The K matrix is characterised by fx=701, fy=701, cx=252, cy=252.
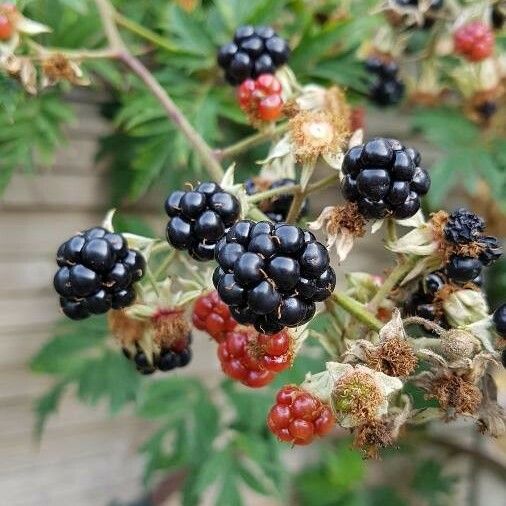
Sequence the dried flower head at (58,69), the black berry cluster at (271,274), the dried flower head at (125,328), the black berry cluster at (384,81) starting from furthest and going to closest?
the black berry cluster at (384,81), the dried flower head at (58,69), the dried flower head at (125,328), the black berry cluster at (271,274)

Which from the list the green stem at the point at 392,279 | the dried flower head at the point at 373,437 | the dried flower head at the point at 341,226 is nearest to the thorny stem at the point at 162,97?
the dried flower head at the point at 341,226

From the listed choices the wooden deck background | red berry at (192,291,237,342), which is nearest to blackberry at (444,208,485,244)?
red berry at (192,291,237,342)

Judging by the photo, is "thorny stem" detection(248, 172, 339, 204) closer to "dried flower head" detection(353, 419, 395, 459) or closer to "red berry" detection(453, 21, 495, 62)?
"dried flower head" detection(353, 419, 395, 459)

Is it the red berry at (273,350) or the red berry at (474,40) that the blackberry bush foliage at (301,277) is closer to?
the red berry at (273,350)

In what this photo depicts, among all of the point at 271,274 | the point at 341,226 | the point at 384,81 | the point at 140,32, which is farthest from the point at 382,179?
the point at 384,81

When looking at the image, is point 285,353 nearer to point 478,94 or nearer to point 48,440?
point 478,94

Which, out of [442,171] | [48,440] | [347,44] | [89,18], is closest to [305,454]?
[48,440]

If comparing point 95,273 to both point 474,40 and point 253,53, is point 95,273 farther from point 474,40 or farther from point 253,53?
point 474,40
